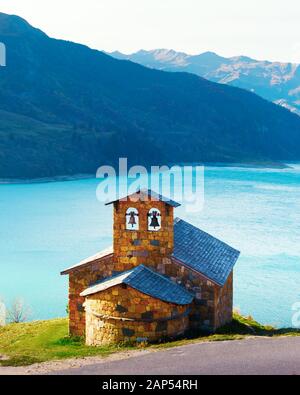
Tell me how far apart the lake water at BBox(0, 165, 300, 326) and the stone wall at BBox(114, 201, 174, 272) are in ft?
68.3

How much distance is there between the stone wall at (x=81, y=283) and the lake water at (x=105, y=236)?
63.9 ft

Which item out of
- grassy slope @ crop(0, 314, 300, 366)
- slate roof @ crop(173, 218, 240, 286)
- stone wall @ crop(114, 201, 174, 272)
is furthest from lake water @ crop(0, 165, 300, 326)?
stone wall @ crop(114, 201, 174, 272)

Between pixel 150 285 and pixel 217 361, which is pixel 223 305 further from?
pixel 217 361

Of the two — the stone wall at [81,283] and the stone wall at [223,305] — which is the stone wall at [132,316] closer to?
the stone wall at [81,283]

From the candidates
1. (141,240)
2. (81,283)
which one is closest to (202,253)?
(141,240)

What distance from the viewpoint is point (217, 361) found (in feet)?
53.7

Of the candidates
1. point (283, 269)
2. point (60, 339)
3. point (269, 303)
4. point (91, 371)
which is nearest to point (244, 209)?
point (283, 269)

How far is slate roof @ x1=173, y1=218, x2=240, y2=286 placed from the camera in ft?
76.5

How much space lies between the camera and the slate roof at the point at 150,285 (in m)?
21.1

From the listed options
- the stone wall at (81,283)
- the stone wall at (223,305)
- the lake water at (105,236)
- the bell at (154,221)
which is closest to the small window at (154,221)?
the bell at (154,221)

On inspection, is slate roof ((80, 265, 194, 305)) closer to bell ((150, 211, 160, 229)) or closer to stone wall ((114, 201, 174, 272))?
stone wall ((114, 201, 174, 272))

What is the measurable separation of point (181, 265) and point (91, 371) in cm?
757

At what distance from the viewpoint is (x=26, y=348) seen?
23219 millimetres

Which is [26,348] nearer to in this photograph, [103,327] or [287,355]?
[103,327]
